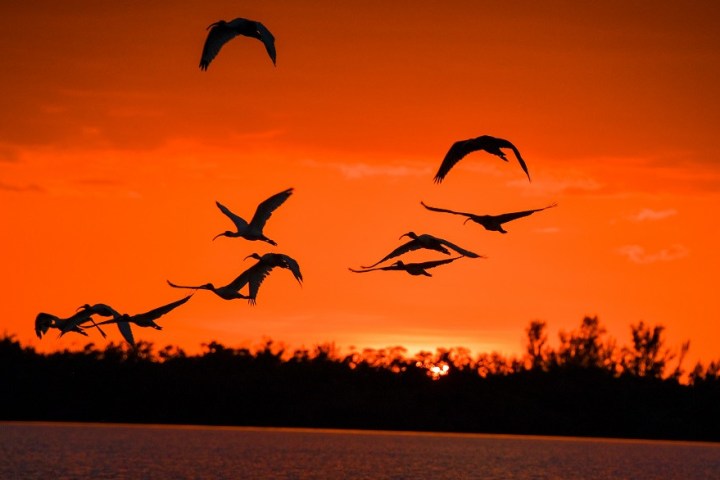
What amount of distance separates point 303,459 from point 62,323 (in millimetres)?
93759

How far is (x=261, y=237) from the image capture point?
1072 inches

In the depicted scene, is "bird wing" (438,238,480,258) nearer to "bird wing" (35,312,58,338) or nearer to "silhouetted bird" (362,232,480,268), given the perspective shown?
"silhouetted bird" (362,232,480,268)

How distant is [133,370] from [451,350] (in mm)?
41098

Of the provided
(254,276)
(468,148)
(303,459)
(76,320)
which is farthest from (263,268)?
(303,459)

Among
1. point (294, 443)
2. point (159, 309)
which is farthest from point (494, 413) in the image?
point (159, 309)

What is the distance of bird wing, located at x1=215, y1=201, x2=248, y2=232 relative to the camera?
2741 centimetres

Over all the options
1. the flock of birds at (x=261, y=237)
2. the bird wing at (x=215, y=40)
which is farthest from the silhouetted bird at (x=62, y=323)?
the bird wing at (x=215, y=40)

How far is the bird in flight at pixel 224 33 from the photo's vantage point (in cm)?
2516

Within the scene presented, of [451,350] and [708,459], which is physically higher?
[451,350]

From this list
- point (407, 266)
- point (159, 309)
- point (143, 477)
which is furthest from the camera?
point (143, 477)

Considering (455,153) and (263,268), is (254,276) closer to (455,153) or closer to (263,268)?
(263,268)

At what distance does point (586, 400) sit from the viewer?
492 feet

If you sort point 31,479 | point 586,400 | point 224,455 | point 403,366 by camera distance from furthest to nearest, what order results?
point 403,366, point 586,400, point 224,455, point 31,479

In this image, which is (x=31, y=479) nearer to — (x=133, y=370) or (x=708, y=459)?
(x=133, y=370)
